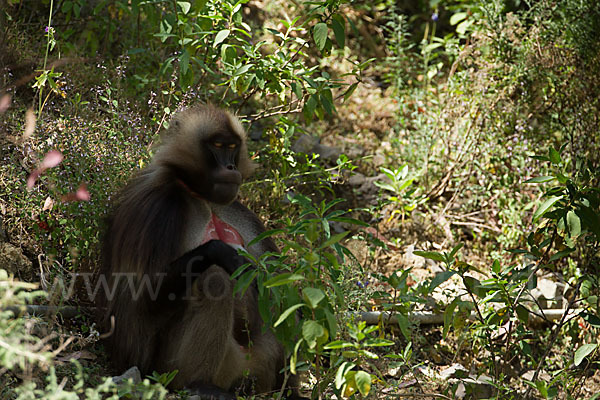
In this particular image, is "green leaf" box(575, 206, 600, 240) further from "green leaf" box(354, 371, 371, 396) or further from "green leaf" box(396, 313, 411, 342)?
Result: "green leaf" box(354, 371, 371, 396)

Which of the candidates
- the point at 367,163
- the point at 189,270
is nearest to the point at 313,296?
the point at 189,270

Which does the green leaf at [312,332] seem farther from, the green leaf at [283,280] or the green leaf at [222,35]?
the green leaf at [222,35]

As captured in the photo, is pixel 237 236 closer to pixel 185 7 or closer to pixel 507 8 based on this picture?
pixel 185 7

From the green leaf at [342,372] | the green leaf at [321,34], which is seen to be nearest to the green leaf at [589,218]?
the green leaf at [342,372]

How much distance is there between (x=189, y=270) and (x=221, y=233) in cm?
54

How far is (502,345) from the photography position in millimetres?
5426

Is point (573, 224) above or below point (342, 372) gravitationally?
above

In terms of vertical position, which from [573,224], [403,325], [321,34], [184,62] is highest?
[321,34]

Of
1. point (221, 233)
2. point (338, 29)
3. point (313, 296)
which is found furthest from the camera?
point (338, 29)

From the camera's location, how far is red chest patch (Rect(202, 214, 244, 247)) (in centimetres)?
433

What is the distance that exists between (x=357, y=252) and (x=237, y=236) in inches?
70.7

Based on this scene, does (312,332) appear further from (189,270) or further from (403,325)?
(189,270)

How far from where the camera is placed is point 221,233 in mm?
4379

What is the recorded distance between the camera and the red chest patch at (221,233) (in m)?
4.33
